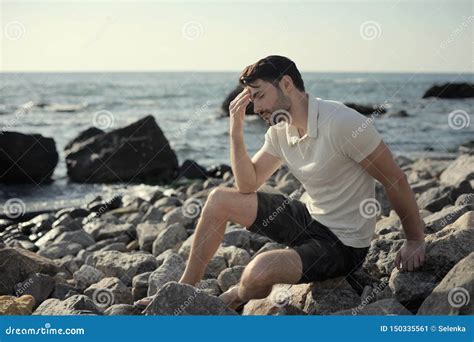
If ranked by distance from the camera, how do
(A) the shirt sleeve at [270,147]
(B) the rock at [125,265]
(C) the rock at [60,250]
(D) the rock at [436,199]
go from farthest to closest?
(C) the rock at [60,250] → (D) the rock at [436,199] → (B) the rock at [125,265] → (A) the shirt sleeve at [270,147]

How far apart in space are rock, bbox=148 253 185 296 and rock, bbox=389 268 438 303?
1612mm

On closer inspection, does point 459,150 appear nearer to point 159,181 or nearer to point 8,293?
point 159,181

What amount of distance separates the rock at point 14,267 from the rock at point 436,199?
3357mm

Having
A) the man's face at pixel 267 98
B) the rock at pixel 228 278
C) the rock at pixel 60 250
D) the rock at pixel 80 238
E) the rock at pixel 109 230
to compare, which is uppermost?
the man's face at pixel 267 98

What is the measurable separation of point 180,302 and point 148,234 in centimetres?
327

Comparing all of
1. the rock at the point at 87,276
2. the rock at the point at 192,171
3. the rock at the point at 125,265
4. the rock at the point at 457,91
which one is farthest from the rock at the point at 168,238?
the rock at the point at 457,91

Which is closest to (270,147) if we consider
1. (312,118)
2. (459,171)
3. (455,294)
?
(312,118)

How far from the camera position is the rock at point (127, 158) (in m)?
12.9

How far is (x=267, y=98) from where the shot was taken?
402 centimetres

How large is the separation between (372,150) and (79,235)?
4338mm

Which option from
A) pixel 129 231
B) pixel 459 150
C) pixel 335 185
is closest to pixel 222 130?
pixel 459 150

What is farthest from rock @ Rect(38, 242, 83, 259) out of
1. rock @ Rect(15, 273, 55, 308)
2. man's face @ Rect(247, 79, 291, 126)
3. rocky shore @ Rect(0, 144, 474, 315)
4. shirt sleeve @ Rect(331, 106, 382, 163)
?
shirt sleeve @ Rect(331, 106, 382, 163)

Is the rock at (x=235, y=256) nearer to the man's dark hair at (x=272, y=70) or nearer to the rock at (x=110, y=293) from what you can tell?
the rock at (x=110, y=293)

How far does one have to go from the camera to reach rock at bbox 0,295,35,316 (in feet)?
13.5
